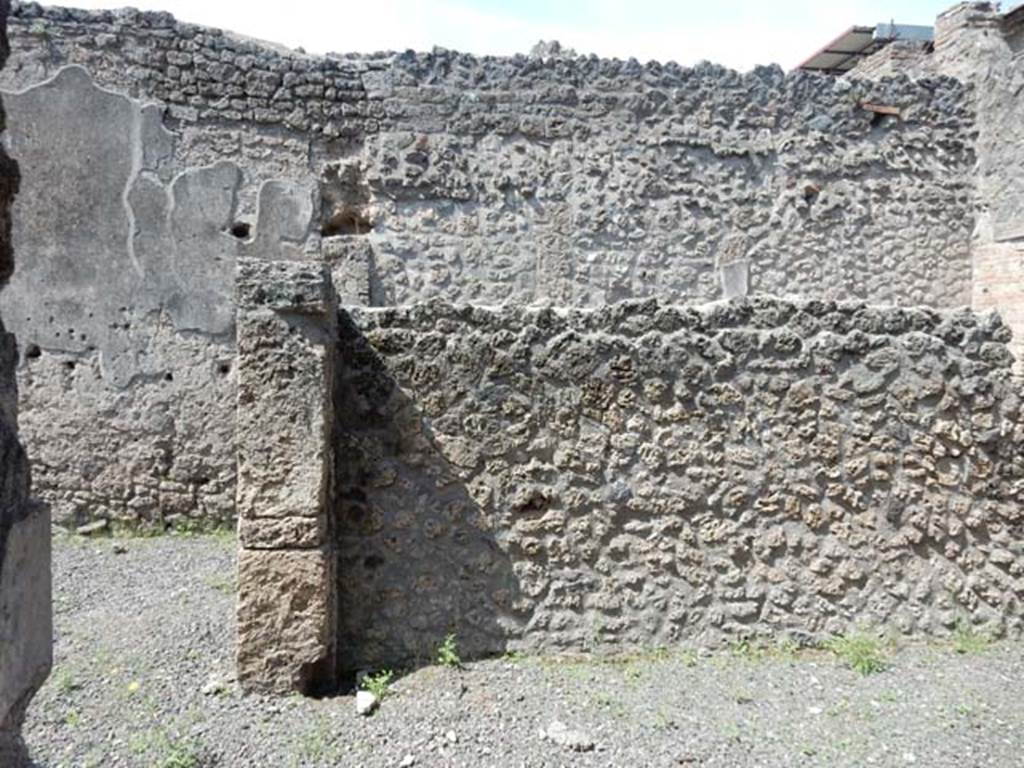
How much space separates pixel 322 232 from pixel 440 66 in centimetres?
170

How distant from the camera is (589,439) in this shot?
3809mm

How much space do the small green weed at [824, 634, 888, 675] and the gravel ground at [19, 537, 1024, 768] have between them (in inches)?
1.8

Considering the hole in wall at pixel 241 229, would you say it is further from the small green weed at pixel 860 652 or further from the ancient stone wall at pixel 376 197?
the small green weed at pixel 860 652

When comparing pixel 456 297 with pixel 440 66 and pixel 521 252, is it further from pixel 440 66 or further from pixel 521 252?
pixel 440 66

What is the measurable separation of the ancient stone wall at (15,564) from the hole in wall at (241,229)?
5.02 m

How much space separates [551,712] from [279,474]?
1.43m

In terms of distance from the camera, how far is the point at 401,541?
3.70 metres

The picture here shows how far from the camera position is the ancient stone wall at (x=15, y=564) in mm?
1225

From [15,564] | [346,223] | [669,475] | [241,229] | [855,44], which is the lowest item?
[669,475]

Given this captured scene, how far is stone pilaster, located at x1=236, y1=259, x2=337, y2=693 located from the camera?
3322 mm

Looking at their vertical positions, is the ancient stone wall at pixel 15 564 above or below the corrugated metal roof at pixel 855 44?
below

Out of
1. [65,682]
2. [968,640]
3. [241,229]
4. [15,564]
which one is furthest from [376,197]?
[15,564]

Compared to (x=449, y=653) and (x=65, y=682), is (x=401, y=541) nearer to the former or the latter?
(x=449, y=653)

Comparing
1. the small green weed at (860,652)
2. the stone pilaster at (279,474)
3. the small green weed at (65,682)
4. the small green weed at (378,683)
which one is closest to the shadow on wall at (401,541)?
the small green weed at (378,683)
